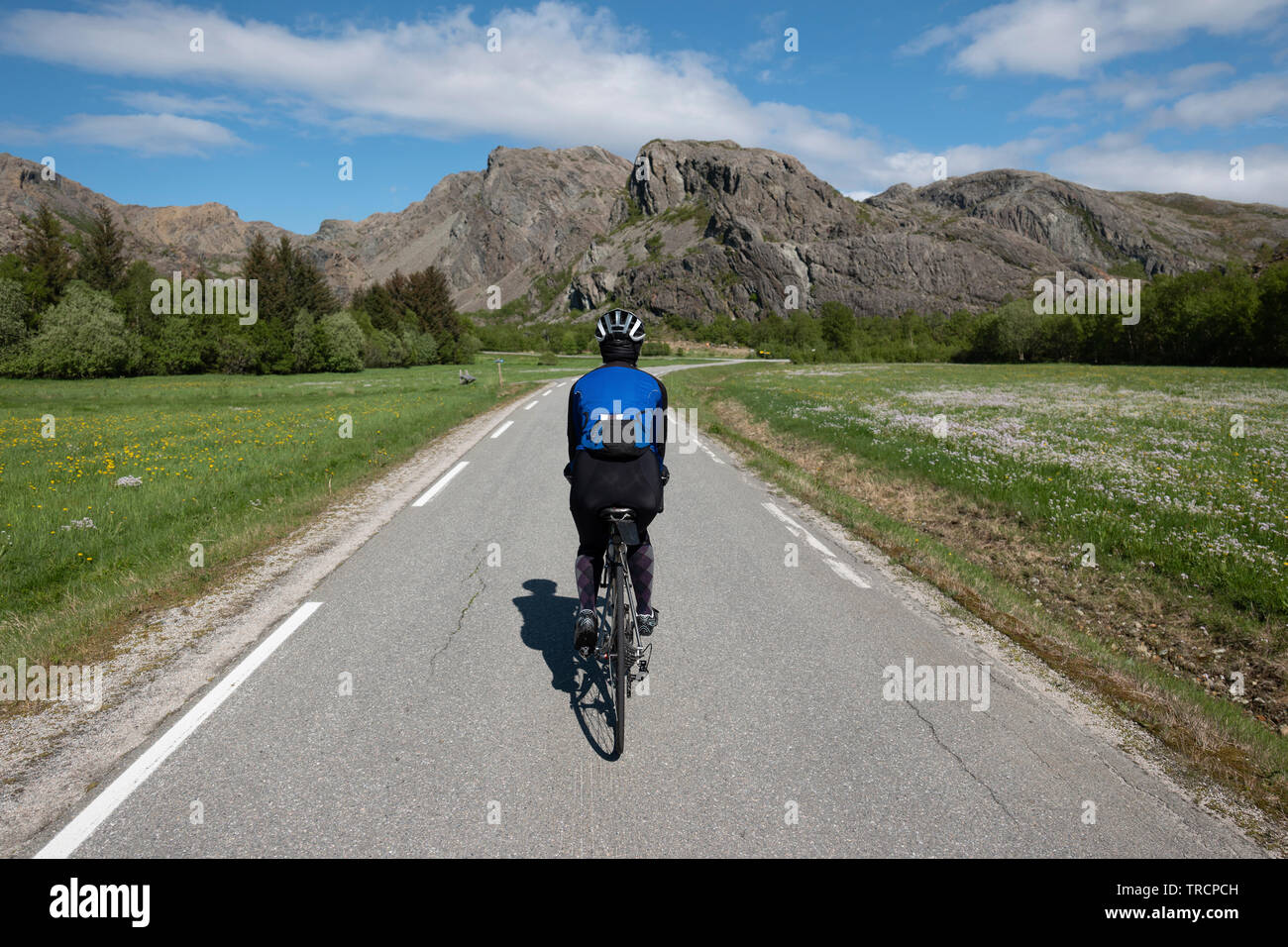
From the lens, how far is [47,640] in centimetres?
518

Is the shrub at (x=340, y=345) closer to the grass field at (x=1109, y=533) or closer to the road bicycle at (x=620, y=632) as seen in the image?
the grass field at (x=1109, y=533)

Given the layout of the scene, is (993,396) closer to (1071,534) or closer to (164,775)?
(1071,534)

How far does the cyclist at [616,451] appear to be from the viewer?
4.09m

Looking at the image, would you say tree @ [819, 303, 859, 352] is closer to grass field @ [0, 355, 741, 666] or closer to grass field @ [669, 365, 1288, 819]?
grass field @ [669, 365, 1288, 819]

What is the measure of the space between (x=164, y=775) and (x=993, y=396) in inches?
1366

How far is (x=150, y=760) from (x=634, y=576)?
2955 mm

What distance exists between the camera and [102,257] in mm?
72812

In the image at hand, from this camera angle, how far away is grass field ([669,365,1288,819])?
5379mm

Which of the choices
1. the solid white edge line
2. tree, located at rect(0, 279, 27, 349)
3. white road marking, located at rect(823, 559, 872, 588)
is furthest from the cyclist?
tree, located at rect(0, 279, 27, 349)

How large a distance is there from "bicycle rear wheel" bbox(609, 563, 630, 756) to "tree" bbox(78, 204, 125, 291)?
91.1 metres

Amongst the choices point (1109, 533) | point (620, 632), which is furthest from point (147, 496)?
point (1109, 533)

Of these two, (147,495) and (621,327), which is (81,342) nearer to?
(147,495)

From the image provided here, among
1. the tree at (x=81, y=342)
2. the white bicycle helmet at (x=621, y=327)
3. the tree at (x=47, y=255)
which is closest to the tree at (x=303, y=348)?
the tree at (x=81, y=342)
